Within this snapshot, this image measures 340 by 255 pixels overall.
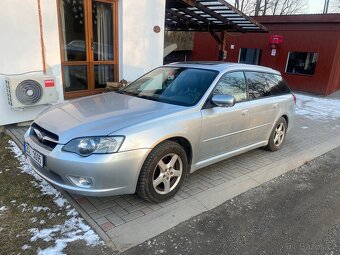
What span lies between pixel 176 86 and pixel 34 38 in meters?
3.28

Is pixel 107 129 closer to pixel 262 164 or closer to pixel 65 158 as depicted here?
pixel 65 158

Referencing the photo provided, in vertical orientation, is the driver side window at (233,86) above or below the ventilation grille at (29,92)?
above

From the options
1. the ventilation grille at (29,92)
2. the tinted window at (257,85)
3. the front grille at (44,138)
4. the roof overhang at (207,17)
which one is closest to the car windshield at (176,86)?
the tinted window at (257,85)

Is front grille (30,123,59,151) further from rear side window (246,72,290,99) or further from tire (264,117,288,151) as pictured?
tire (264,117,288,151)

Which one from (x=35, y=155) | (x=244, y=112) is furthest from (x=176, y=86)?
(x=35, y=155)

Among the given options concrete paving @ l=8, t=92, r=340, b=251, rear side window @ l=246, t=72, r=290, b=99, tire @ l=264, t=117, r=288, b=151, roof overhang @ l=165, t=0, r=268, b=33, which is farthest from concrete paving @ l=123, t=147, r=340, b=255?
roof overhang @ l=165, t=0, r=268, b=33

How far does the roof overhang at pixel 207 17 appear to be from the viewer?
31.2 ft

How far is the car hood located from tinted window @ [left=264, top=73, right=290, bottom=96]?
7.58 ft

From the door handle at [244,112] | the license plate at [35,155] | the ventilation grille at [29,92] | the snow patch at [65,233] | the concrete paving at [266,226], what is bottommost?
the concrete paving at [266,226]

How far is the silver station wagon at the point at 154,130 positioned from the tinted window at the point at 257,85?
2cm

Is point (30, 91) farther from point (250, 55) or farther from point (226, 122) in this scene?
point (250, 55)

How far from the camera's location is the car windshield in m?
3.82

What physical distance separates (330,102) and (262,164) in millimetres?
9153

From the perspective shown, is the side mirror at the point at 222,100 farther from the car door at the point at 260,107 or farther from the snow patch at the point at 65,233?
the snow patch at the point at 65,233
